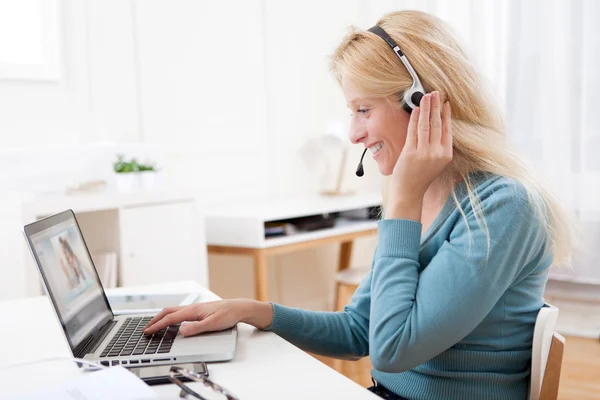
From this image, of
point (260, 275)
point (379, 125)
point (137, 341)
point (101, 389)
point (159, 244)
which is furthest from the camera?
point (260, 275)

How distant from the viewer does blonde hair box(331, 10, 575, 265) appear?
119cm

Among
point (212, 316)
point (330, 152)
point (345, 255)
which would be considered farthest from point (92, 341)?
point (330, 152)

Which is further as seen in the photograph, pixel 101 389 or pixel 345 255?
pixel 345 255

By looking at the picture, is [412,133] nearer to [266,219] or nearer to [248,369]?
[248,369]

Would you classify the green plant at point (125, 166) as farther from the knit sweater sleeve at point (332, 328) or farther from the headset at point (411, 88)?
the headset at point (411, 88)

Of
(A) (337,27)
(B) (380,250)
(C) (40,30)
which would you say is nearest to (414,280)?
Result: (B) (380,250)

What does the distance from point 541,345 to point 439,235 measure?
0.78ft

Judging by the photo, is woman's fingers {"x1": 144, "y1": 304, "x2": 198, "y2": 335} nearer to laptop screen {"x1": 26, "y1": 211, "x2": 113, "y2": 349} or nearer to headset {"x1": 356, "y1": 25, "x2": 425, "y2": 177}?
laptop screen {"x1": 26, "y1": 211, "x2": 113, "y2": 349}

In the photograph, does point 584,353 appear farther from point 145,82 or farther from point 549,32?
point 145,82

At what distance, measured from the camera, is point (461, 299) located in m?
1.06

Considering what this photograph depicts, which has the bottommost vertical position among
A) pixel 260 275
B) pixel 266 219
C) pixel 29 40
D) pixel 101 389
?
pixel 260 275

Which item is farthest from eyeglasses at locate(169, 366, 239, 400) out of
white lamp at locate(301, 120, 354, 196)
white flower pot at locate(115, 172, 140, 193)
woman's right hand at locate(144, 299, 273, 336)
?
white lamp at locate(301, 120, 354, 196)

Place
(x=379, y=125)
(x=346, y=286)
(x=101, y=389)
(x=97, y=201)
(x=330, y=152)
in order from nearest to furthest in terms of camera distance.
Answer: (x=101, y=389) → (x=379, y=125) → (x=97, y=201) → (x=346, y=286) → (x=330, y=152)

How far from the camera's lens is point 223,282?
138 inches
